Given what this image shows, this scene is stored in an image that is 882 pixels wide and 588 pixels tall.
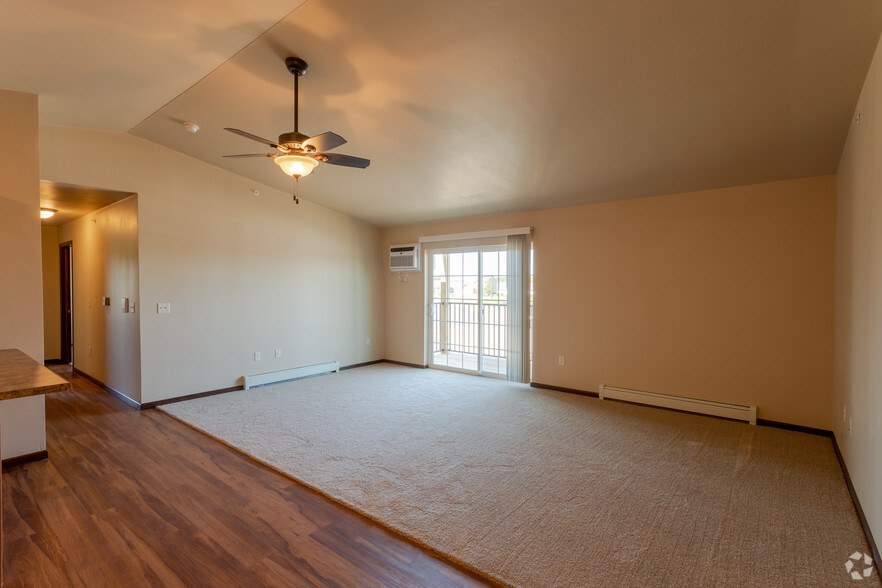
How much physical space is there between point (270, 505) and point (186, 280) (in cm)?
331

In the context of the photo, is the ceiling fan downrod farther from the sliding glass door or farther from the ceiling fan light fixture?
the sliding glass door

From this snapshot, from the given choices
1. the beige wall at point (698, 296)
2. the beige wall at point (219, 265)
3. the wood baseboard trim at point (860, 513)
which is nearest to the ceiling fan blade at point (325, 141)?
the beige wall at point (219, 265)

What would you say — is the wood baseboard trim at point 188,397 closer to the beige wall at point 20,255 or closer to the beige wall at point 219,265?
the beige wall at point 219,265

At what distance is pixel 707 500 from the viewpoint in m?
2.49

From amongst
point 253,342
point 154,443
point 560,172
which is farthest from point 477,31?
point 253,342

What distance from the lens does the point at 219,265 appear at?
496 cm

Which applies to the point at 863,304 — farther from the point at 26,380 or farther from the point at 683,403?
the point at 26,380

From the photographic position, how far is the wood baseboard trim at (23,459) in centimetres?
295

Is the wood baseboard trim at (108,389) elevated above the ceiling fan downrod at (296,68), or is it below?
below

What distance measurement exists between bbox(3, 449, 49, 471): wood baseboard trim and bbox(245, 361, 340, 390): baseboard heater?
7.06 ft

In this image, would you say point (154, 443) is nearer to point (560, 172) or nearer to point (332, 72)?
point (332, 72)

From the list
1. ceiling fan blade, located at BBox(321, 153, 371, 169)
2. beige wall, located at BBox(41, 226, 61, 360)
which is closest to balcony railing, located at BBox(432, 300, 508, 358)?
ceiling fan blade, located at BBox(321, 153, 371, 169)

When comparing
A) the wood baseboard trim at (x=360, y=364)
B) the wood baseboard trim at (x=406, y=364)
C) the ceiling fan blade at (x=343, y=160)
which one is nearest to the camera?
the ceiling fan blade at (x=343, y=160)

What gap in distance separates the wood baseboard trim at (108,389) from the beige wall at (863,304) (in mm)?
6096
